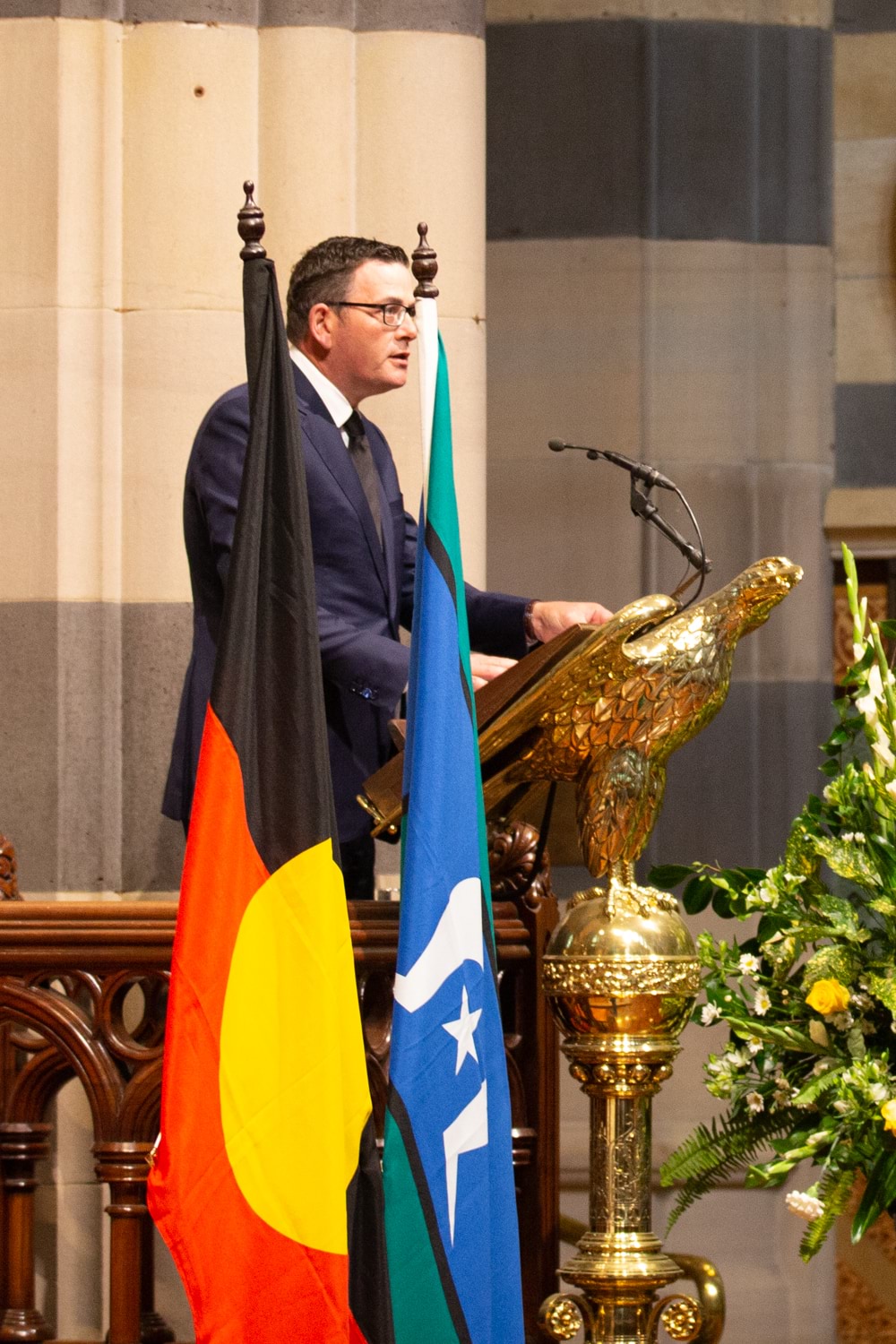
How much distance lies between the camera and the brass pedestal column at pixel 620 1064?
2.62m

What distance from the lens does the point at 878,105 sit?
15.8 ft

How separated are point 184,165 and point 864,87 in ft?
5.50

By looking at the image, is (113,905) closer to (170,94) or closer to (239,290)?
(239,290)

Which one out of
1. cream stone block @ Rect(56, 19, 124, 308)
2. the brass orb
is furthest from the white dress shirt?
the brass orb

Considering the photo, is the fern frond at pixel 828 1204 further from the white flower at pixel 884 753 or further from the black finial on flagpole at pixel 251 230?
the black finial on flagpole at pixel 251 230

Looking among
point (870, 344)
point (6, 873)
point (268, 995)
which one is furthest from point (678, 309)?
point (268, 995)

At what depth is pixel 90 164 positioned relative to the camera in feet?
13.3

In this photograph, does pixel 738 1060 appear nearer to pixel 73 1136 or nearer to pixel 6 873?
pixel 6 873

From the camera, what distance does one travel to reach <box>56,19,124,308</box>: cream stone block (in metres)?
4.04

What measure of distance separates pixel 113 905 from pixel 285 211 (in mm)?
1687

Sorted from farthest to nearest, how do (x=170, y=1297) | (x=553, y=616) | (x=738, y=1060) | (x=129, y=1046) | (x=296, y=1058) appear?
(x=170, y=1297)
(x=553, y=616)
(x=129, y=1046)
(x=738, y=1060)
(x=296, y=1058)

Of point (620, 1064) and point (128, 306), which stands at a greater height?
point (128, 306)

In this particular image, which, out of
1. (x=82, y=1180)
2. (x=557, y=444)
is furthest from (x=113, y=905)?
(x=82, y=1180)

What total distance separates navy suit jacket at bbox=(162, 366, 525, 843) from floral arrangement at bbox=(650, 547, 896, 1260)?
797 millimetres
